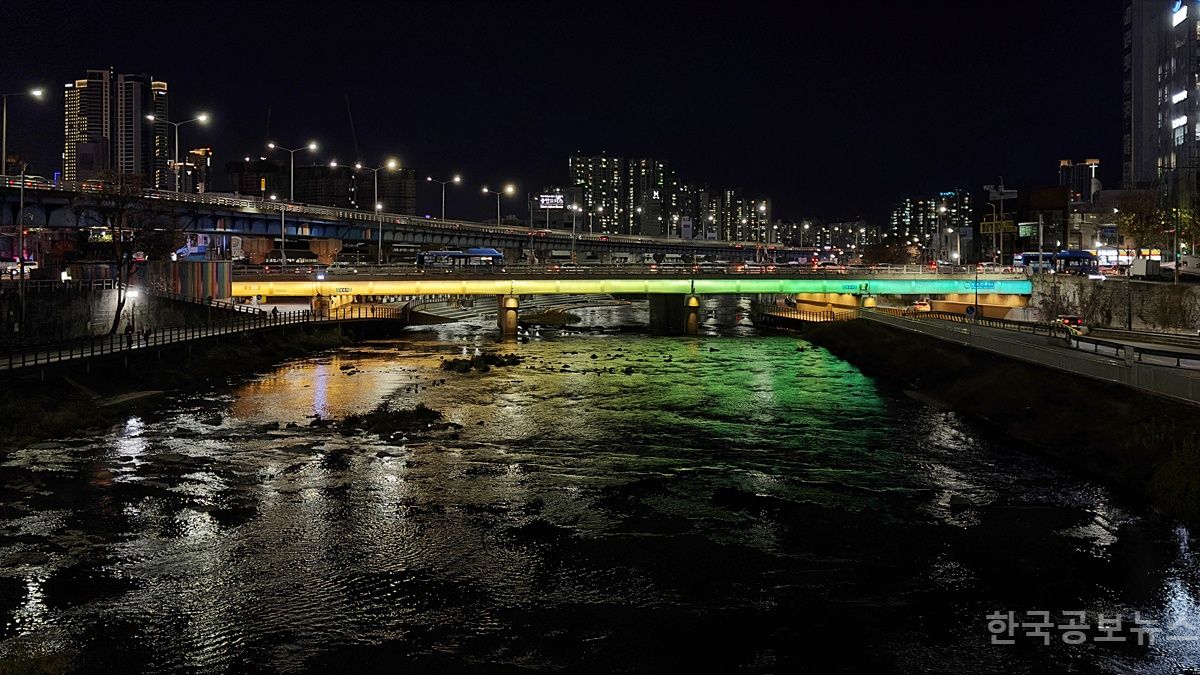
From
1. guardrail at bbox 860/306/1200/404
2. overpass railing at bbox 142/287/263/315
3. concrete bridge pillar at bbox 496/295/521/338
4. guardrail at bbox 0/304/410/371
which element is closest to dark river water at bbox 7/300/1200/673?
guardrail at bbox 860/306/1200/404

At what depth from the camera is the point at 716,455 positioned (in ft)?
125

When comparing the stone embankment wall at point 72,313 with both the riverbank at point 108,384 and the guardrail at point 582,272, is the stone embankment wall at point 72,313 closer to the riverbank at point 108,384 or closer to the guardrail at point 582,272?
the riverbank at point 108,384

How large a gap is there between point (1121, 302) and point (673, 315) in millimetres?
45918

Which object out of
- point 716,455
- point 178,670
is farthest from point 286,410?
point 178,670

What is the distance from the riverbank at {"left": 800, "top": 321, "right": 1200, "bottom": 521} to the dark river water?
4.68 ft

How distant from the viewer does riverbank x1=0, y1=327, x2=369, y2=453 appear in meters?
39.7

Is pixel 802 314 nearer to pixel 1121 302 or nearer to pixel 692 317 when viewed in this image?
pixel 692 317

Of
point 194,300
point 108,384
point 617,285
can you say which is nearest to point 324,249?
point 617,285

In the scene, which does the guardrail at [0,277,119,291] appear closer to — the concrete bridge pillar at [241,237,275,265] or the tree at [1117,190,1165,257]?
the concrete bridge pillar at [241,237,275,265]

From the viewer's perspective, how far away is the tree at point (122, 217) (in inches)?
2608

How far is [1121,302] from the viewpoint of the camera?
81188 millimetres

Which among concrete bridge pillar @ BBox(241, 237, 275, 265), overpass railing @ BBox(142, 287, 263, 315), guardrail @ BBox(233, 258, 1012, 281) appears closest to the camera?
overpass railing @ BBox(142, 287, 263, 315)

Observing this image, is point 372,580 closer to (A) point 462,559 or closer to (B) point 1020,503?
(A) point 462,559

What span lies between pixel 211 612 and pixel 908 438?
30501 millimetres
